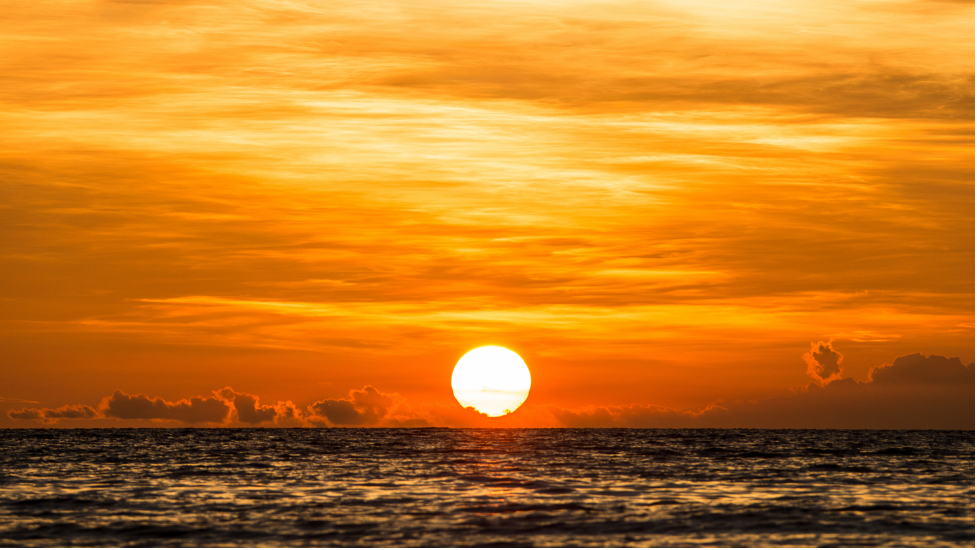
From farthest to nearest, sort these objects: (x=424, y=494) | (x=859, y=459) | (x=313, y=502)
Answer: (x=859, y=459)
(x=424, y=494)
(x=313, y=502)

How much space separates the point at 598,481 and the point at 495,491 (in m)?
8.96

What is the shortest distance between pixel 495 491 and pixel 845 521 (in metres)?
19.0

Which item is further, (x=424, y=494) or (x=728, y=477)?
(x=728, y=477)

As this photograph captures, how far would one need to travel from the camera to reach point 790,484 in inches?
2135

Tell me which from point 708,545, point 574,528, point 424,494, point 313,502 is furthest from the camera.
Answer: point 424,494

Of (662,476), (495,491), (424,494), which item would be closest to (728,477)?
(662,476)

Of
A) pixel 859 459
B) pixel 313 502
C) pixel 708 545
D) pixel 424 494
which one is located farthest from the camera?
pixel 859 459

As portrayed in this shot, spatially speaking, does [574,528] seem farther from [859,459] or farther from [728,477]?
[859,459]

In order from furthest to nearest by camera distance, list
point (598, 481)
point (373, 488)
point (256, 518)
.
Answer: point (598, 481) < point (373, 488) < point (256, 518)

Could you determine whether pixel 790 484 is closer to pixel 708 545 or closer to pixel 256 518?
pixel 708 545

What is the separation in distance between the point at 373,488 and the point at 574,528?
19.1 m

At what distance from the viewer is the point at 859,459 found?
84875 millimetres

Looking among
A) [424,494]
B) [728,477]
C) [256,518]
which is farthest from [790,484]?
[256,518]

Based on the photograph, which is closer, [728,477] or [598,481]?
[598,481]
